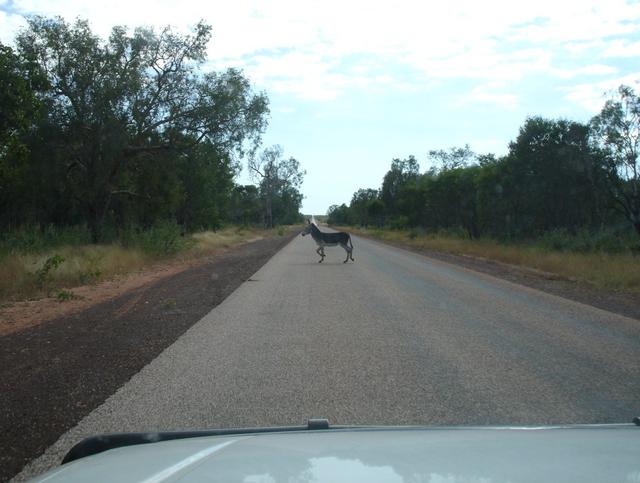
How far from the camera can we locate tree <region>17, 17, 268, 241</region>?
2642 centimetres

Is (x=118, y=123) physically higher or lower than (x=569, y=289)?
higher

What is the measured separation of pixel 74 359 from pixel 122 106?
73.2 feet

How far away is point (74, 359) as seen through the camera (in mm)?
7801

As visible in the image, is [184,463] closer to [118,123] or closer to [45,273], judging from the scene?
[45,273]

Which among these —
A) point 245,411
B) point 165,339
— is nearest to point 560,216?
point 165,339

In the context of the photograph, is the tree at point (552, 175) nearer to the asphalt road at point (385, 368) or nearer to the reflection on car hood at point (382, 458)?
the asphalt road at point (385, 368)

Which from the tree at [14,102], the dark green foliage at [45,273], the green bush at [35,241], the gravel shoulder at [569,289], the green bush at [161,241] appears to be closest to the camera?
the gravel shoulder at [569,289]

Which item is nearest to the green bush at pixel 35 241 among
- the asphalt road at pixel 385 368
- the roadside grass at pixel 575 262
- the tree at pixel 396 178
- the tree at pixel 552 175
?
the asphalt road at pixel 385 368

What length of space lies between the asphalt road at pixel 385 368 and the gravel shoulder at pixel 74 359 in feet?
0.76

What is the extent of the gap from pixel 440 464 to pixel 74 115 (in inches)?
1094

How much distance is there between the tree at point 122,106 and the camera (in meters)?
26.4

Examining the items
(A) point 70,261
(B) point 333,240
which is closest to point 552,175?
(B) point 333,240

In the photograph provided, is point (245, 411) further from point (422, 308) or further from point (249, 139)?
point (249, 139)

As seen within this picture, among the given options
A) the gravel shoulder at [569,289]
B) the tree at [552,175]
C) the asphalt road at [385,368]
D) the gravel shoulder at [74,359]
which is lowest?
the gravel shoulder at [569,289]
